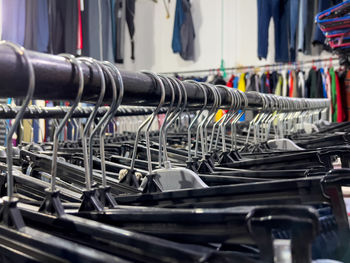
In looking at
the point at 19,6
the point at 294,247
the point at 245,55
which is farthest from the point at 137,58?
the point at 294,247

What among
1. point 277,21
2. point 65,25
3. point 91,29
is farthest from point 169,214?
point 277,21

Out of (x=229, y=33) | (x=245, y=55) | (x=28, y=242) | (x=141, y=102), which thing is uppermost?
(x=229, y=33)

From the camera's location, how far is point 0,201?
1.46 feet

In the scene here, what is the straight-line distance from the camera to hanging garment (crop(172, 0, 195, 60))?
4480 millimetres

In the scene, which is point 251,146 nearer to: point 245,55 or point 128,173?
point 128,173

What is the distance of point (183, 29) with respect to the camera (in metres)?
4.50

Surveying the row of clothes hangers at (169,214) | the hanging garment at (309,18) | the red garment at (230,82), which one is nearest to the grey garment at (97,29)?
the red garment at (230,82)

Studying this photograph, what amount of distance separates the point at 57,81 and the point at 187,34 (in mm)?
4295

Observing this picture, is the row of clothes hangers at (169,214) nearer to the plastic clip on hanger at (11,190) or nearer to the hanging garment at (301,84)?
the plastic clip on hanger at (11,190)

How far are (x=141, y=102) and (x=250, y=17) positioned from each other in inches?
163

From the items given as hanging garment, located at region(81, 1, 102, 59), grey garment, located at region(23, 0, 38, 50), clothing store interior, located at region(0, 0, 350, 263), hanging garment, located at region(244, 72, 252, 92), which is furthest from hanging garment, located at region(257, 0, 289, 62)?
grey garment, located at region(23, 0, 38, 50)

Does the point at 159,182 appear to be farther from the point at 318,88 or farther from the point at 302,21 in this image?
the point at 302,21

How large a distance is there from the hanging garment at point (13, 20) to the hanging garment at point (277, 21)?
2.43 meters

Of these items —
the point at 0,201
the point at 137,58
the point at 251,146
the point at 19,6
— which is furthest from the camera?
the point at 137,58
